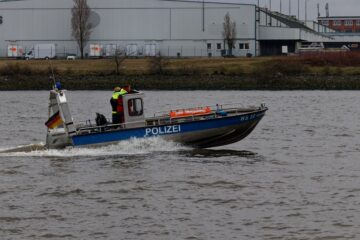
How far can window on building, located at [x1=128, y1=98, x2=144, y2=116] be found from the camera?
1334 inches

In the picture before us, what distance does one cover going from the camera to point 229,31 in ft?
401

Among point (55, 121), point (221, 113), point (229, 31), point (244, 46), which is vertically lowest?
point (55, 121)

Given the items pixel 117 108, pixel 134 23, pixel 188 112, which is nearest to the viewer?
pixel 117 108

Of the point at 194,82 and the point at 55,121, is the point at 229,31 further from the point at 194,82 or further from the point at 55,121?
the point at 55,121

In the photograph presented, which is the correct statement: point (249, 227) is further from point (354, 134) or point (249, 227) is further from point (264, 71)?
point (264, 71)

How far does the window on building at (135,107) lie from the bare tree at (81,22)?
88284 mm

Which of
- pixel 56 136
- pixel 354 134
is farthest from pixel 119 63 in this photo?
pixel 56 136

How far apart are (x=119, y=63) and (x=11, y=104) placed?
33177 mm

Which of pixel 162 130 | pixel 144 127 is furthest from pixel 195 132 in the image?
pixel 144 127

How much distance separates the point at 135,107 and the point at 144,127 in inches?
37.2

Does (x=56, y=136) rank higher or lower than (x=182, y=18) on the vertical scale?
lower

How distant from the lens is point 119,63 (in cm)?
10200

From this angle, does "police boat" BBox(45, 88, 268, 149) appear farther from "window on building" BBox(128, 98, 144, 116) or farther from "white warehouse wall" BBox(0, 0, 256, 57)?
"white warehouse wall" BBox(0, 0, 256, 57)

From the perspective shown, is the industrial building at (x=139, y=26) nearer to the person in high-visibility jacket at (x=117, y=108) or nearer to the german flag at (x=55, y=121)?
the person in high-visibility jacket at (x=117, y=108)
